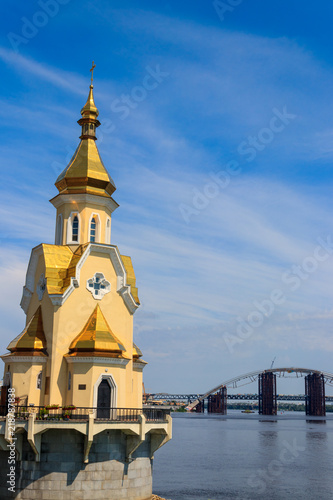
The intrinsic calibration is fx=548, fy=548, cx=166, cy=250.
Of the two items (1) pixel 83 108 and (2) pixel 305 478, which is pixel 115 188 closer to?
(1) pixel 83 108

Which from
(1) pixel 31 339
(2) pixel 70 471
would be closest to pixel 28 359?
(1) pixel 31 339

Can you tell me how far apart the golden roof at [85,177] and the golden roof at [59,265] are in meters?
3.86

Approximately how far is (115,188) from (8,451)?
1661cm

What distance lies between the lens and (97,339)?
28.6 metres

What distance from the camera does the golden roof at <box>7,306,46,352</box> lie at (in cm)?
2897

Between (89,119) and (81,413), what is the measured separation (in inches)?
735

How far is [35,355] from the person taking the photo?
94.1 ft

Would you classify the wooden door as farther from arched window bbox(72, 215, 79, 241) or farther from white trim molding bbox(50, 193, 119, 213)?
white trim molding bbox(50, 193, 119, 213)

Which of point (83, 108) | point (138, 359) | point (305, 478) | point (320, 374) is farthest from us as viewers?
point (320, 374)

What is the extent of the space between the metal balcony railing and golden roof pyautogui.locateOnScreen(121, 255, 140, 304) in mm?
6578

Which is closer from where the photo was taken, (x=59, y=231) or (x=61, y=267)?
(x=61, y=267)

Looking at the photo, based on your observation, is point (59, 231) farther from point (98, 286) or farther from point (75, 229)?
point (98, 286)

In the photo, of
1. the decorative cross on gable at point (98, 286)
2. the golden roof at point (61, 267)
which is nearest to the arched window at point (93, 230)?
the golden roof at point (61, 267)

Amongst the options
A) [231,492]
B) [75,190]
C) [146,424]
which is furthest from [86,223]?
[231,492]
